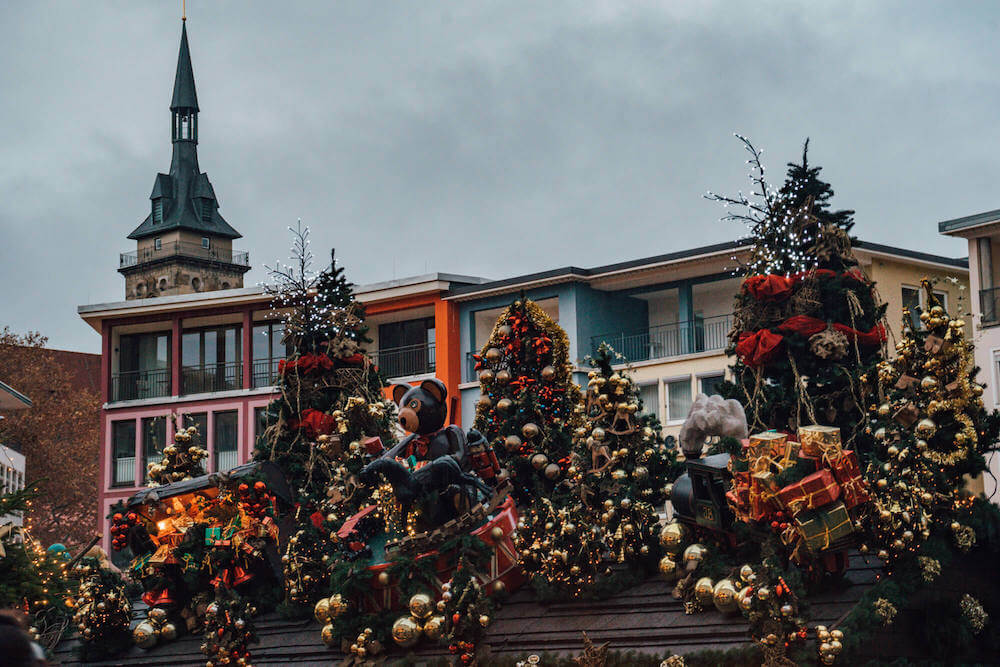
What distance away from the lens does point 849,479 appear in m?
17.7

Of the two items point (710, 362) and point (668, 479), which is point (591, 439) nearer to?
point (668, 479)

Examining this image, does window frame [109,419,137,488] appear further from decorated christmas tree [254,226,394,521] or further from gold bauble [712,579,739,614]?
gold bauble [712,579,739,614]

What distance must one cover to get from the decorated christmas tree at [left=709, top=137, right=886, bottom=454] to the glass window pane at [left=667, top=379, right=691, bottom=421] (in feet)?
71.8

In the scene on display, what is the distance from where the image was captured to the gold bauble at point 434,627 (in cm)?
2042

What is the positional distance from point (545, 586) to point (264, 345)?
105 feet

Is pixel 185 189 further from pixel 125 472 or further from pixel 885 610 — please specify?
pixel 885 610

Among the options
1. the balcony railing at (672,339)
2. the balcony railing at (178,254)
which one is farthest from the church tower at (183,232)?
the balcony railing at (672,339)

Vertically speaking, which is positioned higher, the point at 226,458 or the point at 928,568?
the point at 226,458

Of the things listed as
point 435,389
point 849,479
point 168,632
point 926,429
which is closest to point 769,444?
point 849,479

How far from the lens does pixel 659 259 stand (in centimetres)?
4241

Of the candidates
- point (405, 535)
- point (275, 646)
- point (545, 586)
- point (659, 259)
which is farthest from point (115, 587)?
point (659, 259)

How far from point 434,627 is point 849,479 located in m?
5.69

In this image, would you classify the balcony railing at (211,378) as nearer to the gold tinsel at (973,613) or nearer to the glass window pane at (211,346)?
the glass window pane at (211,346)

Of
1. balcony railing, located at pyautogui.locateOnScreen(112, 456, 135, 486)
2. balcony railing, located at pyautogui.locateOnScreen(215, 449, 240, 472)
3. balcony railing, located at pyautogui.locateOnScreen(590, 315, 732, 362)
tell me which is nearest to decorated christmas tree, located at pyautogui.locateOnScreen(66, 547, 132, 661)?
balcony railing, located at pyautogui.locateOnScreen(590, 315, 732, 362)
